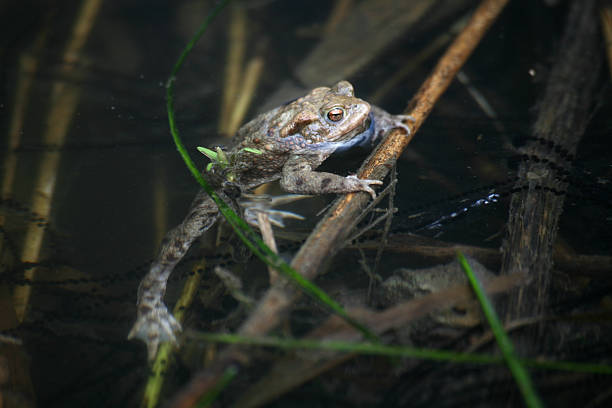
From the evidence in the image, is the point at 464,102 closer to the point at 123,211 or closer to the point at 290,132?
the point at 290,132

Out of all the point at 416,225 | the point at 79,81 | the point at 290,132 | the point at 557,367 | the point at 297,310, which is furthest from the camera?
the point at 79,81

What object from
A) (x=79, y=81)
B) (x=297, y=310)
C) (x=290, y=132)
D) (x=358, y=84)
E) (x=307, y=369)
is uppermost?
(x=79, y=81)

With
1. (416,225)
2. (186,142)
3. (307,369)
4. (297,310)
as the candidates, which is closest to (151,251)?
(186,142)

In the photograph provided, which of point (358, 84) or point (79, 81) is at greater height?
point (79, 81)

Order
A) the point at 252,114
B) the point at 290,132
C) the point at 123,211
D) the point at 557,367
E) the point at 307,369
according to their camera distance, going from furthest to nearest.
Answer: the point at 252,114, the point at 123,211, the point at 290,132, the point at 307,369, the point at 557,367

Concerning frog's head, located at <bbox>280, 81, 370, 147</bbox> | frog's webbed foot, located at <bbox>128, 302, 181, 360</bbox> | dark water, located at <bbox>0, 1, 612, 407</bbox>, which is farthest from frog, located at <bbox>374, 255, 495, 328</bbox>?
frog's webbed foot, located at <bbox>128, 302, 181, 360</bbox>

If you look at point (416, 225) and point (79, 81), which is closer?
point (416, 225)

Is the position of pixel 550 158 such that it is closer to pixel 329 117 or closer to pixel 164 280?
pixel 329 117

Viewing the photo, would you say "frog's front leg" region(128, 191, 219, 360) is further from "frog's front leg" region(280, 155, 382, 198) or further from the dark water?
"frog's front leg" region(280, 155, 382, 198)

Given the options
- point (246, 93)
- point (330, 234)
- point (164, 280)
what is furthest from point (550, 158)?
point (246, 93)

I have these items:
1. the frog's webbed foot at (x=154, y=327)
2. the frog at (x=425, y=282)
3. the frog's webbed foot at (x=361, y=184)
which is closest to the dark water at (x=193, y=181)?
the frog's webbed foot at (x=154, y=327)
